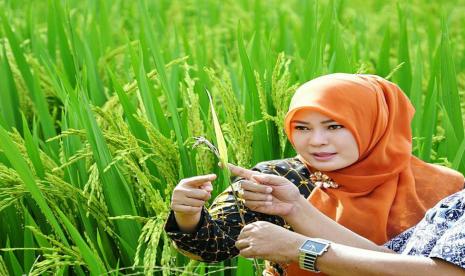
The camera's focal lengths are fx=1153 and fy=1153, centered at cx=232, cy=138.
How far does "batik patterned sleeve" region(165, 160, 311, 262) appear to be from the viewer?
2529 millimetres

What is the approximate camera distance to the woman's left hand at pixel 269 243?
231cm

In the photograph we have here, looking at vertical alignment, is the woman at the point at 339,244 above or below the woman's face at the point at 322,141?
below

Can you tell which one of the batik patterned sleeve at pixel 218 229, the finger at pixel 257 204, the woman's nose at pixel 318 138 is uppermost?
the woman's nose at pixel 318 138

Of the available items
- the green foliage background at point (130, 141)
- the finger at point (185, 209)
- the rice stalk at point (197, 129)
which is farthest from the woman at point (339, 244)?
the rice stalk at point (197, 129)

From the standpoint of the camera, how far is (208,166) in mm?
3156

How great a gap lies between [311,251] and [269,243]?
0.28 feet

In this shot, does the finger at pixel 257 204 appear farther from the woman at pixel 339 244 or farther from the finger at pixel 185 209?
the finger at pixel 185 209

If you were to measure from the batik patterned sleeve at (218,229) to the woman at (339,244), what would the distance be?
14 centimetres

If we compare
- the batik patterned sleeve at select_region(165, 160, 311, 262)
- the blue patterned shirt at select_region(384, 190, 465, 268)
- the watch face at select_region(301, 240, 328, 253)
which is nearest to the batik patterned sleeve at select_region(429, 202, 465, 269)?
the blue patterned shirt at select_region(384, 190, 465, 268)

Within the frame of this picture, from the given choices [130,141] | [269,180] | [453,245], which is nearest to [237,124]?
[130,141]

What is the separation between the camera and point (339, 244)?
7.88ft

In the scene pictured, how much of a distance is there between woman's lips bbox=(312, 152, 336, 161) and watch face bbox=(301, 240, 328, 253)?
0.32 m

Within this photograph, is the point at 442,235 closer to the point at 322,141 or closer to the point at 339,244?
the point at 339,244

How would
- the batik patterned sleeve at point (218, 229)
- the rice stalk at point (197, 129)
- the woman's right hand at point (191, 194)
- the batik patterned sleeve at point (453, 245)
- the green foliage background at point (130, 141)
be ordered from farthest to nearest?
the rice stalk at point (197, 129) < the green foliage background at point (130, 141) < the batik patterned sleeve at point (218, 229) < the woman's right hand at point (191, 194) < the batik patterned sleeve at point (453, 245)
